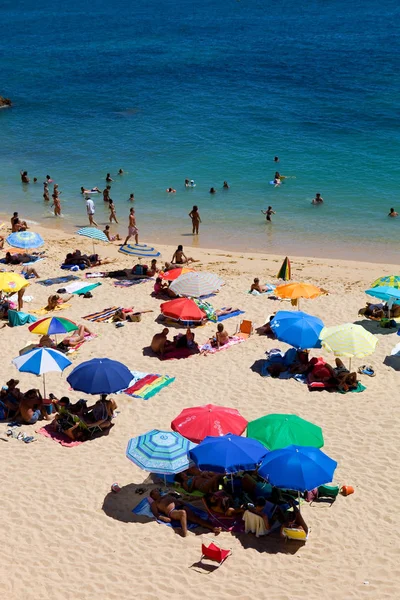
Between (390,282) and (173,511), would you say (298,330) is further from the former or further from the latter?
(173,511)

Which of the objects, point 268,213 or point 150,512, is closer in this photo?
point 150,512

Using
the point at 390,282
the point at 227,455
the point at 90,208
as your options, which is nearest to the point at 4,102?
the point at 90,208

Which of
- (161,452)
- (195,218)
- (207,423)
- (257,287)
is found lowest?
(161,452)

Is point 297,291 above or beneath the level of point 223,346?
above

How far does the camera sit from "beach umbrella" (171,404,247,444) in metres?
11.2

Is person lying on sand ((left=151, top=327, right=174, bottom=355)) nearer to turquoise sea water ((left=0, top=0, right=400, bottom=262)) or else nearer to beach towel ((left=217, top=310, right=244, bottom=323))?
beach towel ((left=217, top=310, right=244, bottom=323))

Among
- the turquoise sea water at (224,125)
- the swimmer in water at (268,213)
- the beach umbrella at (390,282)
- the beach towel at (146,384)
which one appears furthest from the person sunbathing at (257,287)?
the swimmer in water at (268,213)

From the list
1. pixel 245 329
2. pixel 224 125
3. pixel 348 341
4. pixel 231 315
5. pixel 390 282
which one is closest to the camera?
pixel 348 341

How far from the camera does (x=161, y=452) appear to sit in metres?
10.6

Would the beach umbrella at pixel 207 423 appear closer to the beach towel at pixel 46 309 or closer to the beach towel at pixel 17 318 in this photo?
the beach towel at pixel 17 318

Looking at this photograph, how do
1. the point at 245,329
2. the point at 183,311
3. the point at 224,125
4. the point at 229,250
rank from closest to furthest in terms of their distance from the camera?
1. the point at 183,311
2. the point at 245,329
3. the point at 229,250
4. the point at 224,125

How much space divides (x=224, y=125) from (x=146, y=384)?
29515mm

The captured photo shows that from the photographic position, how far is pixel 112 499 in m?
10.8

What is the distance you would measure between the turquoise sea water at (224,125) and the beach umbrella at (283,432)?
1448 cm
